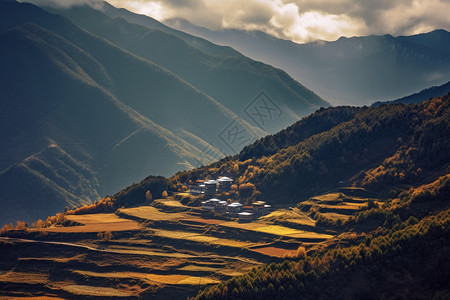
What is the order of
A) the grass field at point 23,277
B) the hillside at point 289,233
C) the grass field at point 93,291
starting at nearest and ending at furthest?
the hillside at point 289,233
the grass field at point 93,291
the grass field at point 23,277

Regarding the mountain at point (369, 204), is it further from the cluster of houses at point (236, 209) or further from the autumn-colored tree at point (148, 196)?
the autumn-colored tree at point (148, 196)

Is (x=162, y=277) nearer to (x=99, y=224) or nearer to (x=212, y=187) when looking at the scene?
(x=99, y=224)

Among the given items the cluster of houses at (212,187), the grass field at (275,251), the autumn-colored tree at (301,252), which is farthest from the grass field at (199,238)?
the cluster of houses at (212,187)

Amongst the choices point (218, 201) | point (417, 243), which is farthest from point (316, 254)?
point (218, 201)

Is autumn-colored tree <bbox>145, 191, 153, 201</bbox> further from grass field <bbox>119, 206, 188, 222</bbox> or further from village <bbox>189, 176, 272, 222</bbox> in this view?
village <bbox>189, 176, 272, 222</bbox>

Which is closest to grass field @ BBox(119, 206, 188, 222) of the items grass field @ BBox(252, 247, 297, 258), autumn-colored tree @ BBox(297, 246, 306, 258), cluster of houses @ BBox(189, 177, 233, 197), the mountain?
cluster of houses @ BBox(189, 177, 233, 197)

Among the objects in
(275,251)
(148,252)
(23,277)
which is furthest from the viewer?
(148,252)

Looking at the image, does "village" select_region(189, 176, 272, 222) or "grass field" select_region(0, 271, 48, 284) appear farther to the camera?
"village" select_region(189, 176, 272, 222)

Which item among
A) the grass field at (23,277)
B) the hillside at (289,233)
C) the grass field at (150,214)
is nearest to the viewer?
the hillside at (289,233)

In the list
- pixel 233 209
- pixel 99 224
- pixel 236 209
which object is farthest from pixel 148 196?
pixel 236 209
